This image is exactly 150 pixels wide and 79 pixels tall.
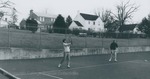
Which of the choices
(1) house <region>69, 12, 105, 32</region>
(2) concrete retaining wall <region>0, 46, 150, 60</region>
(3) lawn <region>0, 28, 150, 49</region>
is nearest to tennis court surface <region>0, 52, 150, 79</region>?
(2) concrete retaining wall <region>0, 46, 150, 60</region>

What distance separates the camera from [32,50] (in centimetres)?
1969

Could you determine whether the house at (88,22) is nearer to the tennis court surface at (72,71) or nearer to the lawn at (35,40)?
the lawn at (35,40)

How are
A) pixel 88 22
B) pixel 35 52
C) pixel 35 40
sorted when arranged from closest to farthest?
1. pixel 35 52
2. pixel 35 40
3. pixel 88 22

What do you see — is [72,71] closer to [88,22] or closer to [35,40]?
[35,40]

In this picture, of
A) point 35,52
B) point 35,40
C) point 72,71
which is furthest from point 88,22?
point 72,71

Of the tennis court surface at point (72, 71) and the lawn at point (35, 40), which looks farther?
the lawn at point (35, 40)

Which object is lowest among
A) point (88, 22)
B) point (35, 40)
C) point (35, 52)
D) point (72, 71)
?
point (72, 71)

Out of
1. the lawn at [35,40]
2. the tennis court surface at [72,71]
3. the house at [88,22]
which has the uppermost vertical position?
the house at [88,22]

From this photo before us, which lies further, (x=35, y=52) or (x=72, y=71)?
(x=35, y=52)

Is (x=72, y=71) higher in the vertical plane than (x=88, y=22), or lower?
lower

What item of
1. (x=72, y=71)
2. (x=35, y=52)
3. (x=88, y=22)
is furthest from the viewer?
(x=88, y=22)

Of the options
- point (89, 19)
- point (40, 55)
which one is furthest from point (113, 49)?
point (89, 19)

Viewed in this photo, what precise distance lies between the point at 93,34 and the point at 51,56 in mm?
13145

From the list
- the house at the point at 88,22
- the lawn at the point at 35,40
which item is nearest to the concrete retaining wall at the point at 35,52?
the lawn at the point at 35,40
